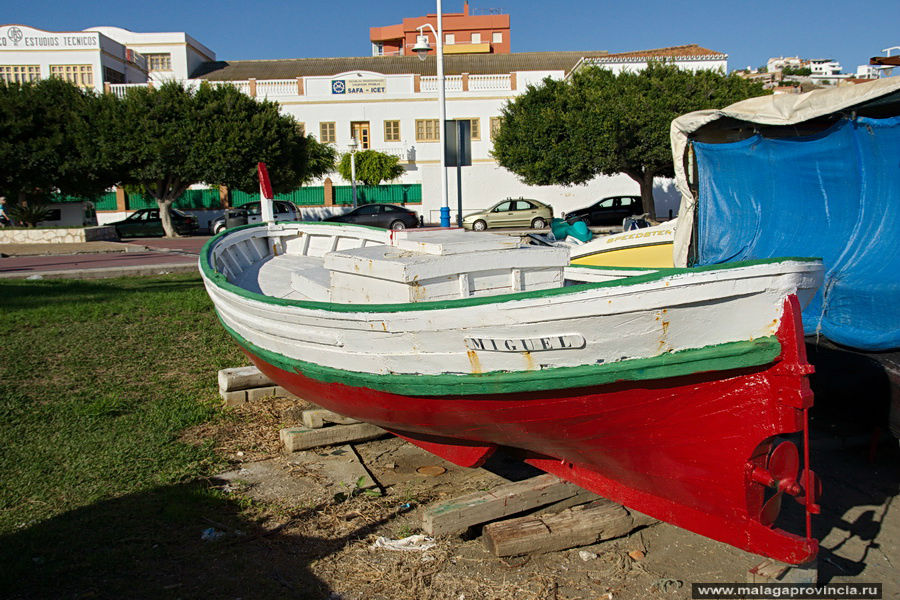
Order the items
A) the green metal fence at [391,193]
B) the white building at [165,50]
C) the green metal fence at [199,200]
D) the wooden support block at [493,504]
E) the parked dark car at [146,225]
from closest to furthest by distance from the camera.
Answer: the wooden support block at [493,504] → the parked dark car at [146,225] → the green metal fence at [199,200] → the green metal fence at [391,193] → the white building at [165,50]

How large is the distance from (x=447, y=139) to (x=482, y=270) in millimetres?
9996

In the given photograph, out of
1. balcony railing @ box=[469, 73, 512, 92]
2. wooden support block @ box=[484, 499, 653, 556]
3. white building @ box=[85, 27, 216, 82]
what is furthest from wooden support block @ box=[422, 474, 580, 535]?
white building @ box=[85, 27, 216, 82]

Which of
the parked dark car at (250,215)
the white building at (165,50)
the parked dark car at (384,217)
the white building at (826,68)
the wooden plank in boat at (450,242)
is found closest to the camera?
the wooden plank in boat at (450,242)

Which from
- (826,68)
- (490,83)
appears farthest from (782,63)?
(490,83)

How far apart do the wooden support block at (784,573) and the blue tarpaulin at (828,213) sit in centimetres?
295

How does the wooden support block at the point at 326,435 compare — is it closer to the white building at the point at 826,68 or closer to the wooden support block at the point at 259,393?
the wooden support block at the point at 259,393

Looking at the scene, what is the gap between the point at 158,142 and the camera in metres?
29.1

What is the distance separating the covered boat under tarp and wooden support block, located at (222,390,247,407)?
200 inches

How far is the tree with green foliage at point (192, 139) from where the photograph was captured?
29.3 m

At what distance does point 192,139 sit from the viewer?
29.8 m

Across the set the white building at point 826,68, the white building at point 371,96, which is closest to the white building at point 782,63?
the white building at point 826,68

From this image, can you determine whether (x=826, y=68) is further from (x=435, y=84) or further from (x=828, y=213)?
(x=828, y=213)

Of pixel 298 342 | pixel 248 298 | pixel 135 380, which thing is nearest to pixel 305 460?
pixel 298 342

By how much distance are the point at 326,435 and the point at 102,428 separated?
1900 millimetres
